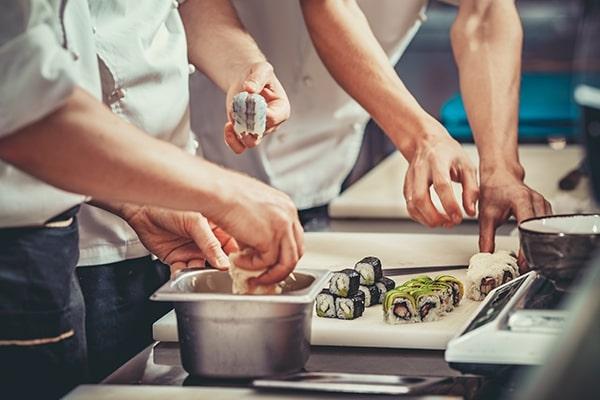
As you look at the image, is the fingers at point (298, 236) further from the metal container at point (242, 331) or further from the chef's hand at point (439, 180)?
the chef's hand at point (439, 180)

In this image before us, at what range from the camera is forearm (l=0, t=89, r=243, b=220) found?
1.34 m

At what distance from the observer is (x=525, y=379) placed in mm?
1437

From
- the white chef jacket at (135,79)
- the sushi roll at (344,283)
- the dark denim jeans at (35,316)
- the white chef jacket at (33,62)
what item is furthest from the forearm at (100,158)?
the white chef jacket at (135,79)

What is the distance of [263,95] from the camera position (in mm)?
2057

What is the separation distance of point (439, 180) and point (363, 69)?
395 mm

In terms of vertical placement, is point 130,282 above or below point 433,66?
below

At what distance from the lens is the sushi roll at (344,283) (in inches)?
69.4

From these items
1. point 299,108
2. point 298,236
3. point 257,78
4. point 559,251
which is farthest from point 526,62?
point 298,236

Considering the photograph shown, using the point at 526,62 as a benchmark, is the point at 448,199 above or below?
below

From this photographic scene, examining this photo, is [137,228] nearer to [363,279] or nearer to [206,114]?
[363,279]

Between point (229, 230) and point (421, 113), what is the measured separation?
3.10 feet

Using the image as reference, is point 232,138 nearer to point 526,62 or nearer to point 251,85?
point 251,85

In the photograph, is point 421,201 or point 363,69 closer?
point 421,201

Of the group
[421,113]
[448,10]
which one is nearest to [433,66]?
[448,10]
